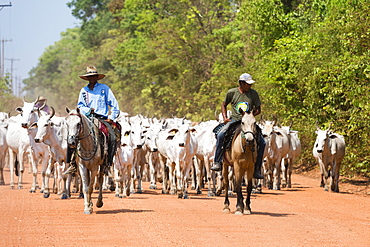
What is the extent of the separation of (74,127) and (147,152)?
1004cm

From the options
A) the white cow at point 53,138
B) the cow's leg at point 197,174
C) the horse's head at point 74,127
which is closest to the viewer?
the horse's head at point 74,127

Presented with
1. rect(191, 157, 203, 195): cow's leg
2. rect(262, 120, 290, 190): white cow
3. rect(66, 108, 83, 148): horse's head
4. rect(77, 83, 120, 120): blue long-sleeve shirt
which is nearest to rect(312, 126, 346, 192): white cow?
rect(262, 120, 290, 190): white cow

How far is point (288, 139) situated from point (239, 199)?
32.1ft

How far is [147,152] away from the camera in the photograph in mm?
22281

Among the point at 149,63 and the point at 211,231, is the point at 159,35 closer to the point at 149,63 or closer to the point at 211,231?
the point at 149,63

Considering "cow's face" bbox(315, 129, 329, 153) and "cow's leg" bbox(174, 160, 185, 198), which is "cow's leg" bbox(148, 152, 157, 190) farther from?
"cow's face" bbox(315, 129, 329, 153)

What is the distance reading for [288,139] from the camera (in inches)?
873

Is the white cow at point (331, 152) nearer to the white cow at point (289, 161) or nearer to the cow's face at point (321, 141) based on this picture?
the cow's face at point (321, 141)

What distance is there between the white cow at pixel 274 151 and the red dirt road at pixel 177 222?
3.92m

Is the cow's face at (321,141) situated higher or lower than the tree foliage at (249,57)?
lower

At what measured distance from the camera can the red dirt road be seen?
9.59 metres

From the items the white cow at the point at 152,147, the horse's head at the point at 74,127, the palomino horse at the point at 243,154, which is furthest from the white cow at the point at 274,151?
the horse's head at the point at 74,127

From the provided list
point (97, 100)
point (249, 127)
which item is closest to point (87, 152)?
point (97, 100)

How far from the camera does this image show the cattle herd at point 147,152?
54.5 ft
